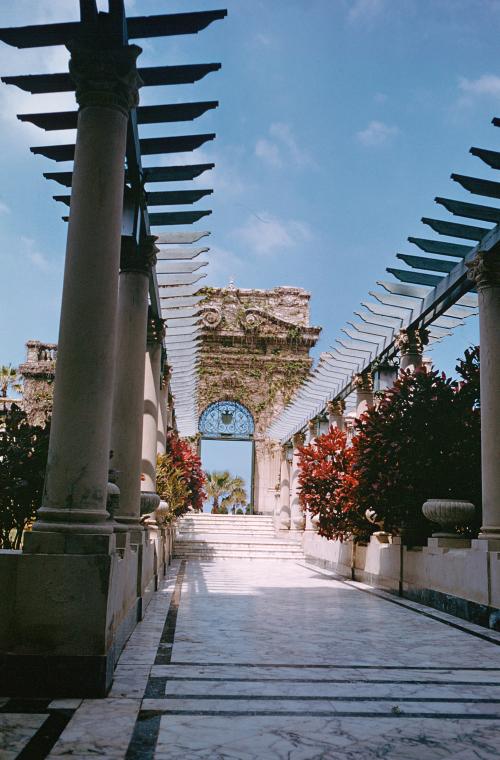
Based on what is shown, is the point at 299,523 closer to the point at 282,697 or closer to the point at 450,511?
the point at 450,511

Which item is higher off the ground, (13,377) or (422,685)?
(13,377)

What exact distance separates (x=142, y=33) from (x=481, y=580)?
20.7 feet

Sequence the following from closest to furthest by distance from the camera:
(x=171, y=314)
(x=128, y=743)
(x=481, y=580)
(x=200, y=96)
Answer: (x=128, y=743) < (x=200, y=96) < (x=481, y=580) < (x=171, y=314)

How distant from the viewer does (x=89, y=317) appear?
5125mm

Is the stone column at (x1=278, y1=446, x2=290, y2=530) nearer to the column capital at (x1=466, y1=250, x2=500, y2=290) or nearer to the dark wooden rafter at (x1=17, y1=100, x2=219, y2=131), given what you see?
the column capital at (x1=466, y1=250, x2=500, y2=290)

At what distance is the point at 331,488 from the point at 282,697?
397 inches

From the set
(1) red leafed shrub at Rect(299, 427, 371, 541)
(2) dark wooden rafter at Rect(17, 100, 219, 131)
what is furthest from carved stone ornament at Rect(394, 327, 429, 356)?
(2) dark wooden rafter at Rect(17, 100, 219, 131)

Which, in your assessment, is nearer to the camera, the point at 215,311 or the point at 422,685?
the point at 422,685

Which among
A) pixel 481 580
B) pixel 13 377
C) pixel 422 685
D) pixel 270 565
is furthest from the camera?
pixel 13 377

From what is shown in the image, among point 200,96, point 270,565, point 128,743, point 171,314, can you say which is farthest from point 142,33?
point 270,565

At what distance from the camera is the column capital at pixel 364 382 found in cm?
1619

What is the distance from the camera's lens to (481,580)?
8.04 meters

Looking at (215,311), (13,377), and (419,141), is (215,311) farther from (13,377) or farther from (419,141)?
(419,141)

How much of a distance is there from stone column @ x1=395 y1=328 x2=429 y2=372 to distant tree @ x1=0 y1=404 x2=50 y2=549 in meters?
6.79
